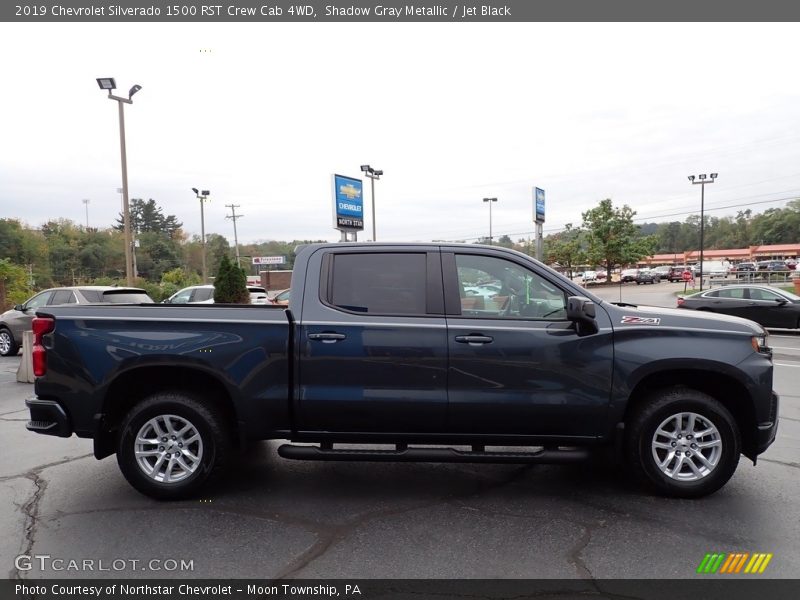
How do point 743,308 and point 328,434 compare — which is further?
point 743,308

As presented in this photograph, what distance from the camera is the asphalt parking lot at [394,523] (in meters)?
3.25

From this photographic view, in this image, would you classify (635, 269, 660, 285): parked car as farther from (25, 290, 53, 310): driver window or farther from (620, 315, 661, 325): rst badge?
(620, 315, 661, 325): rst badge

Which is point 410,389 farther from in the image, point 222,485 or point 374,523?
point 222,485

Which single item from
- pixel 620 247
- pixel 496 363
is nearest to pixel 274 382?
pixel 496 363

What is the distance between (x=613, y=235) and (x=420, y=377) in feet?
171

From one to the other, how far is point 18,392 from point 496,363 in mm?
8591

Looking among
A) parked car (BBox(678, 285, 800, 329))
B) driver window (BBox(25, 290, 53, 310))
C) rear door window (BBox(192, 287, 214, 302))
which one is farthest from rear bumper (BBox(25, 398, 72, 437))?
parked car (BBox(678, 285, 800, 329))

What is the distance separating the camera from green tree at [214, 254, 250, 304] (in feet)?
60.5

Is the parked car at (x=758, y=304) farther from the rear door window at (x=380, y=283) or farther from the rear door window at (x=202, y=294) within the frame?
the rear door window at (x=202, y=294)

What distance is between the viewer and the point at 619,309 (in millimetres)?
4199

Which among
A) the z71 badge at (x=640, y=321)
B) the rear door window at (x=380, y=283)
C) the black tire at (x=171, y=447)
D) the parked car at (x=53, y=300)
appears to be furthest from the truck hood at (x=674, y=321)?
the parked car at (x=53, y=300)

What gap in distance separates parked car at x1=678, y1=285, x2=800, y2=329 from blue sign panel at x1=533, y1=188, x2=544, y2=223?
9.82 metres

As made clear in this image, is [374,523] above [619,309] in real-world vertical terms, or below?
below

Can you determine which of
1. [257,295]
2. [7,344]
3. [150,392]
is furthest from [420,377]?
[257,295]
